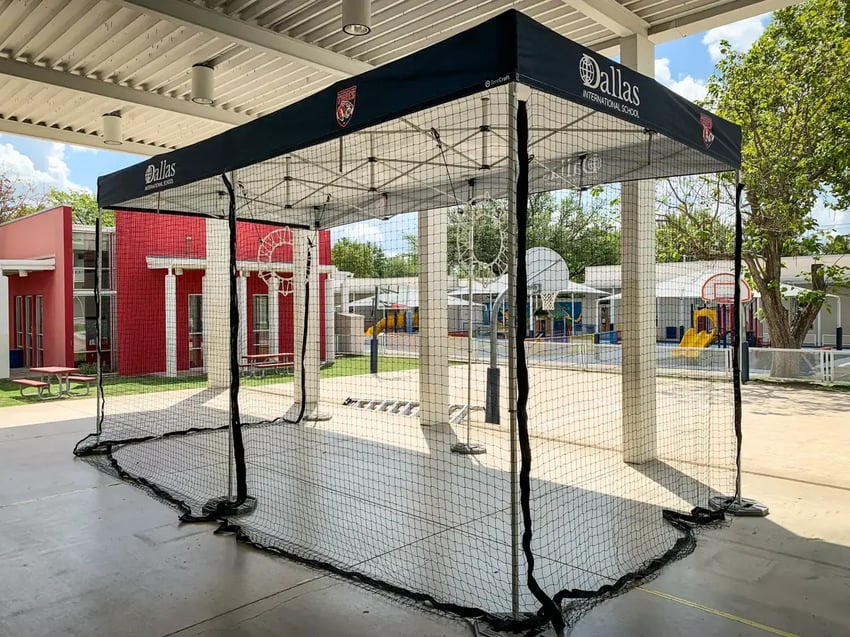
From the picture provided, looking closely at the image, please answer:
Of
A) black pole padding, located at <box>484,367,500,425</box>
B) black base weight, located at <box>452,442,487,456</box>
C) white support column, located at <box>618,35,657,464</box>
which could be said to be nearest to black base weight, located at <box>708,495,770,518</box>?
white support column, located at <box>618,35,657,464</box>

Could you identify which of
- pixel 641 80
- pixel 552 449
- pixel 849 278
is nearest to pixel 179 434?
pixel 552 449

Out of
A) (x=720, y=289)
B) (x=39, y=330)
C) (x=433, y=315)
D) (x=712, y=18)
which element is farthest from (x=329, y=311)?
(x=712, y=18)

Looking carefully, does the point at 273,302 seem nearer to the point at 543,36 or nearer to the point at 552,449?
the point at 552,449

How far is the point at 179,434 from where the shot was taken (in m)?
7.87

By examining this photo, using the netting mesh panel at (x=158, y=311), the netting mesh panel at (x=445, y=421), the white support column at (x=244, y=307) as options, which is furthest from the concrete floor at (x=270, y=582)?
the white support column at (x=244, y=307)

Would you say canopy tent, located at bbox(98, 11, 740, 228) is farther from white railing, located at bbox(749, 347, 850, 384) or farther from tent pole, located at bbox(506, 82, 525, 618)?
white railing, located at bbox(749, 347, 850, 384)

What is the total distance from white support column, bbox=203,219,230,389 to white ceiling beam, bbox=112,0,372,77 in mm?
4559

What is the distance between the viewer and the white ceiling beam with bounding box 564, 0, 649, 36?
540 cm

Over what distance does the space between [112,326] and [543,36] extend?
14014 mm

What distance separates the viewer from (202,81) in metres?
7.36

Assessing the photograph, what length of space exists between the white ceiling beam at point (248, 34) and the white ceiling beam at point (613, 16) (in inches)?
107

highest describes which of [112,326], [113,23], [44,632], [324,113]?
[113,23]

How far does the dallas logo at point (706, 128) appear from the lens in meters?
4.41

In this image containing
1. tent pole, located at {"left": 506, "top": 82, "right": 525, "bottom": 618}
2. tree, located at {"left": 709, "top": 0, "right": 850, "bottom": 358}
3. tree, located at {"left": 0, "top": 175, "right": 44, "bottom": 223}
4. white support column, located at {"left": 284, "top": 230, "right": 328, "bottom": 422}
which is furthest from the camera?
tree, located at {"left": 0, "top": 175, "right": 44, "bottom": 223}
